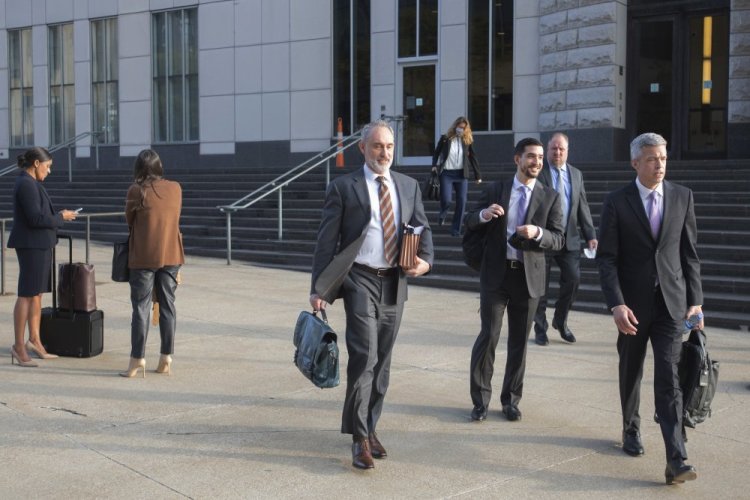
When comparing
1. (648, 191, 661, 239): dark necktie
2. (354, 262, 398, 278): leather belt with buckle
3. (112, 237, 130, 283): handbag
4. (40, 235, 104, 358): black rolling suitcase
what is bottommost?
(40, 235, 104, 358): black rolling suitcase

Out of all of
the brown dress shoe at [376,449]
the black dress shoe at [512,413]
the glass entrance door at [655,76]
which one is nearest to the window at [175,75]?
the glass entrance door at [655,76]

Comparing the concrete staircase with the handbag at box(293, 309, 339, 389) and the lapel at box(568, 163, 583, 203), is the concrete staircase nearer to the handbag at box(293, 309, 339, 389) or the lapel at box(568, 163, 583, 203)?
the lapel at box(568, 163, 583, 203)

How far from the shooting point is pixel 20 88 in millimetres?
30141

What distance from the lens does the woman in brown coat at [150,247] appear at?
750 centimetres

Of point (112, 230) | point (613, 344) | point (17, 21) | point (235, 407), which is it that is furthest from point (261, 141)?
point (235, 407)

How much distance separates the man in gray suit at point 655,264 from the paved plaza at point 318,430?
0.68 m

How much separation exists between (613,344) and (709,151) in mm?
10293

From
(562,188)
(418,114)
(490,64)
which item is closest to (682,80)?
(490,64)

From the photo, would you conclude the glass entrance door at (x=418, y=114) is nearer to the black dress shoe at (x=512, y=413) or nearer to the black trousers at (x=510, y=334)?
the black trousers at (x=510, y=334)

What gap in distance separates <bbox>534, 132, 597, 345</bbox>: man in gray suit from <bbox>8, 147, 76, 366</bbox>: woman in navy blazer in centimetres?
425

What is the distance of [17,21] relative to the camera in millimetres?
30047

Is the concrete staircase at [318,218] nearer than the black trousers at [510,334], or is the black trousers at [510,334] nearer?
the black trousers at [510,334]

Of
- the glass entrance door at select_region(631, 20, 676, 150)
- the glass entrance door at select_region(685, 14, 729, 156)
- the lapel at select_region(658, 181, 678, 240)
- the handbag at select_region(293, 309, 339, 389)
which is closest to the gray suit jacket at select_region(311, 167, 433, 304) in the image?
the handbag at select_region(293, 309, 339, 389)

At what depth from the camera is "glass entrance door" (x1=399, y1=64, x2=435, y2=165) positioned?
21766 mm
